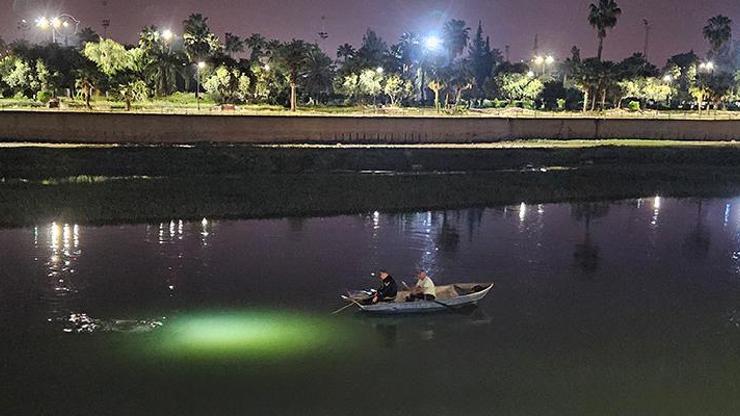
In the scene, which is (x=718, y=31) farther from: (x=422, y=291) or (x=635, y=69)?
(x=422, y=291)

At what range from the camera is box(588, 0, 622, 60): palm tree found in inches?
4112

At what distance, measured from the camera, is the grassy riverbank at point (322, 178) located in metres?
41.0

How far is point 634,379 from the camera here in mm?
19516

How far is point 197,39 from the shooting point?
399 ft

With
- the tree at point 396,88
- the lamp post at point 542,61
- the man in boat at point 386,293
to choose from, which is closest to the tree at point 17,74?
the tree at point 396,88

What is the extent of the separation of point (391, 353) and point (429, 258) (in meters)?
11.4

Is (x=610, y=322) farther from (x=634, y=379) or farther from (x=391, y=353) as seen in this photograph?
(x=391, y=353)

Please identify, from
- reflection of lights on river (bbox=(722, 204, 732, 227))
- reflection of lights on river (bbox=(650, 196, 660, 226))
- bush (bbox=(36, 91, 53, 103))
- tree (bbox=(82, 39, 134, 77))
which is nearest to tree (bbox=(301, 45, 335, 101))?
tree (bbox=(82, 39, 134, 77))

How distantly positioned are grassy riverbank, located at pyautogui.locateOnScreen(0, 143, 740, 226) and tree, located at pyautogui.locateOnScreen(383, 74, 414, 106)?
→ 3830cm

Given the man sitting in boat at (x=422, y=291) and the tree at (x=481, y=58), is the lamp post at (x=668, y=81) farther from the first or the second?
the man sitting in boat at (x=422, y=291)

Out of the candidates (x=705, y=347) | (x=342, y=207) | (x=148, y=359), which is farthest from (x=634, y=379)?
(x=342, y=207)

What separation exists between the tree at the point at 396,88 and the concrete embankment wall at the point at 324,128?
31.8 meters

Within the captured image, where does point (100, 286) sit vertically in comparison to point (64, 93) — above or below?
below

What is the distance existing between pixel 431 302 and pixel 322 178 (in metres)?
30.4
